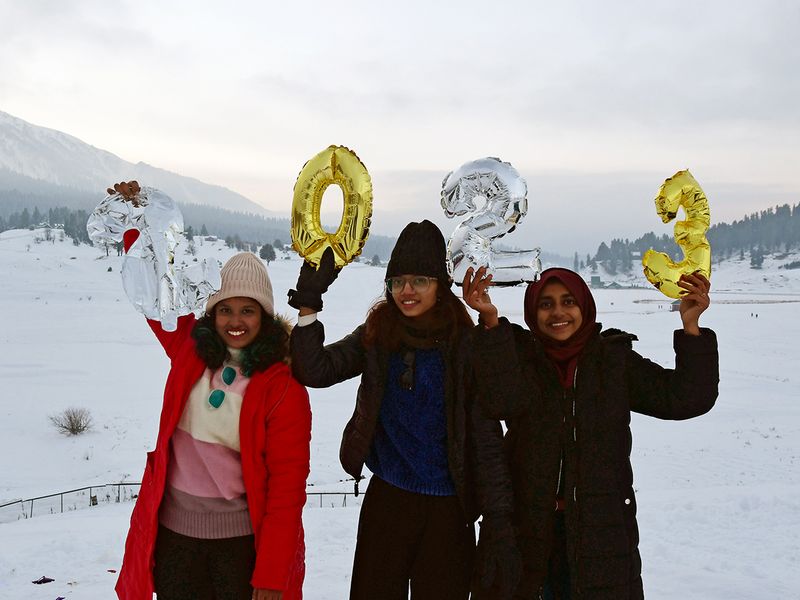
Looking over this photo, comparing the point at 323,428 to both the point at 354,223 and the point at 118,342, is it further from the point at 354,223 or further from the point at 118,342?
the point at 118,342

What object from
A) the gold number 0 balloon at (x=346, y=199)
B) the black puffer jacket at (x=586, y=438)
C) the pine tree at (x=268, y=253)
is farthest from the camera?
the pine tree at (x=268, y=253)

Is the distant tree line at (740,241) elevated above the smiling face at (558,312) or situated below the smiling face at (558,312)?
above

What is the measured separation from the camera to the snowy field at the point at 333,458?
5441 millimetres

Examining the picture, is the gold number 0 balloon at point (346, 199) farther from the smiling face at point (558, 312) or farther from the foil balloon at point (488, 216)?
the smiling face at point (558, 312)

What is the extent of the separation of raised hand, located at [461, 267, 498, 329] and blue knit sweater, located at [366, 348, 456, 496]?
33 cm

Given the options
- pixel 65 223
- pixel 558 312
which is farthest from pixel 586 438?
pixel 65 223

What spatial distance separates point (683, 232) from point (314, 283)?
1980 mm

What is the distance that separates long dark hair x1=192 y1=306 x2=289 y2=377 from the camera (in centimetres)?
269

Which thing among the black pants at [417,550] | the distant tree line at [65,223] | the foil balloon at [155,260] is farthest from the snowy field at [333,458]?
the distant tree line at [65,223]

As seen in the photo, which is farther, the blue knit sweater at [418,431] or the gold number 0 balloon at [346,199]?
the gold number 0 balloon at [346,199]

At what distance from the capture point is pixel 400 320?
9.45 feet

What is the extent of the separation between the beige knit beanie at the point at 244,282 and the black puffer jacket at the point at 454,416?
268 mm

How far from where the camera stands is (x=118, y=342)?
1398 inches

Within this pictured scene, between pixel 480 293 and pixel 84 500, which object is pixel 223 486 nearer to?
pixel 480 293
